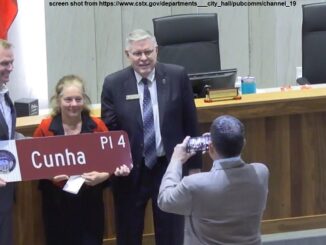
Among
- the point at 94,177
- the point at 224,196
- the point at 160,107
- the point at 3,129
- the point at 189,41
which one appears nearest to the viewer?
the point at 224,196

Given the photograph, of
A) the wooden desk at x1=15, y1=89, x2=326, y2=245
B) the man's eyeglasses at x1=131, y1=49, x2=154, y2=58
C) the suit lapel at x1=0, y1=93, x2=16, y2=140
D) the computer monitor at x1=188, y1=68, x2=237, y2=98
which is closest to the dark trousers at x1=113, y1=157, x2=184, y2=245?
the wooden desk at x1=15, y1=89, x2=326, y2=245

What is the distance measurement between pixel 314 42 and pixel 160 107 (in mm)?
2530

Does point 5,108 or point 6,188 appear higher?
point 5,108

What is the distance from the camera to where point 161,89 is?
431 cm

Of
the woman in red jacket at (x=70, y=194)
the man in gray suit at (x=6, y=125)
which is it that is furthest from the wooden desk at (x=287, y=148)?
the man in gray suit at (x=6, y=125)

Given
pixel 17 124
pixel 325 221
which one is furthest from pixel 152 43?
pixel 325 221

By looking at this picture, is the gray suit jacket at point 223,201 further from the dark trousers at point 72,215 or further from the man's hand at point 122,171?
the dark trousers at point 72,215

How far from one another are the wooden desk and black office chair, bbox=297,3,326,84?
135 centimetres

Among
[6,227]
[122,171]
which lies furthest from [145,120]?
[6,227]

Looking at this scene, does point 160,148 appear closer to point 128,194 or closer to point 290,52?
point 128,194

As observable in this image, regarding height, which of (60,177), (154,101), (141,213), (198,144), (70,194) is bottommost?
(141,213)

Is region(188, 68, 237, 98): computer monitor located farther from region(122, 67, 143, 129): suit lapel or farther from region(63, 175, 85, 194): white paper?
region(63, 175, 85, 194): white paper

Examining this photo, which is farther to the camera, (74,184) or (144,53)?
(144,53)

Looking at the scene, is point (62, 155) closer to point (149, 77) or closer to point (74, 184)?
point (74, 184)
